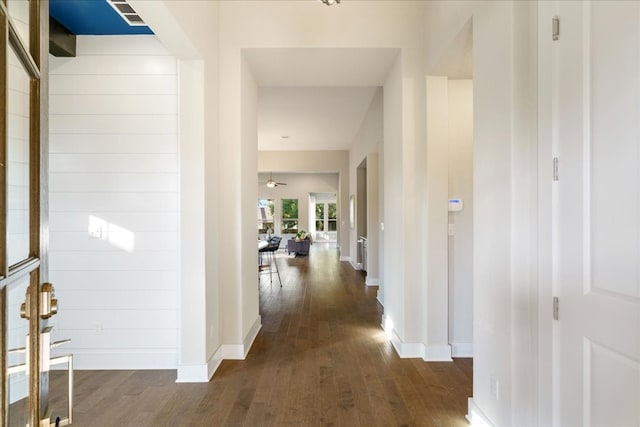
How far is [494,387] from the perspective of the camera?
1.86 m

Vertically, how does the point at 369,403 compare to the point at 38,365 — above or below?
below

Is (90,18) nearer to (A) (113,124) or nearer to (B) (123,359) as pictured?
(A) (113,124)

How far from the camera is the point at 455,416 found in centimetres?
221

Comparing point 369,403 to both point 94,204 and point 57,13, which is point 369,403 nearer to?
point 94,204

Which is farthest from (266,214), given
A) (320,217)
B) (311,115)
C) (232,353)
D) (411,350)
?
(411,350)

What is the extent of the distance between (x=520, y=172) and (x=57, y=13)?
11.4 ft

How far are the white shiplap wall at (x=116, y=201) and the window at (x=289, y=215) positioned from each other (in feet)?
37.0

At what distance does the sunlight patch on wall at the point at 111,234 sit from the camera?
2930 mm

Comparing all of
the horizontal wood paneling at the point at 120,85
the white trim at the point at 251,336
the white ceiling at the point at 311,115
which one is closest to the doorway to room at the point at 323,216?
the white ceiling at the point at 311,115

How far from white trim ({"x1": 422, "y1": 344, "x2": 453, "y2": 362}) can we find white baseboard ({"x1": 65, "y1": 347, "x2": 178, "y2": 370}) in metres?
2.29

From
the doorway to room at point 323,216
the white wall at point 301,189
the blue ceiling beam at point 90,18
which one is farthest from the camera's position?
the doorway to room at point 323,216

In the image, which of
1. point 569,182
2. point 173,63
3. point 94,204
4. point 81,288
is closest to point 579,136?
point 569,182

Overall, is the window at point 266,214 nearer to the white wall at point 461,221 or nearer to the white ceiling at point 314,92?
the white ceiling at point 314,92

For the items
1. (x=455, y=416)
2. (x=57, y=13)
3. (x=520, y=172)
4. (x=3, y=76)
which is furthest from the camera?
(x=57, y=13)
